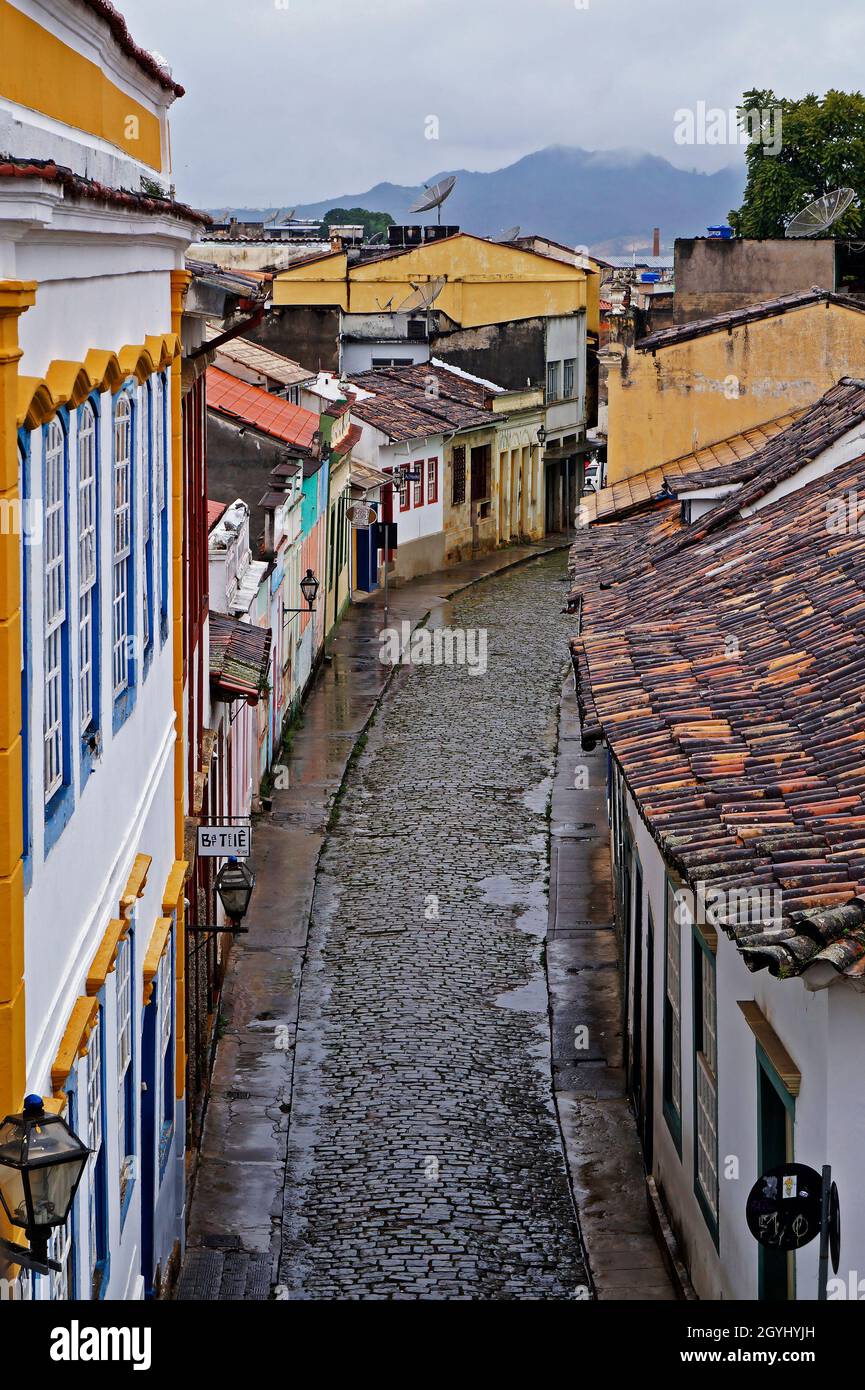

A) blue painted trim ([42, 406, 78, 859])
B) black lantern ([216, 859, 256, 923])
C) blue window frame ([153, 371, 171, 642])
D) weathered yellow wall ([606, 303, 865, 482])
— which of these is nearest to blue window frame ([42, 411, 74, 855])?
blue painted trim ([42, 406, 78, 859])

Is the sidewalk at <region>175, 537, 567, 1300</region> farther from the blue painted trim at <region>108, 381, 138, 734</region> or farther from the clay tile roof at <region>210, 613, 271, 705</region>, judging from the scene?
the blue painted trim at <region>108, 381, 138, 734</region>

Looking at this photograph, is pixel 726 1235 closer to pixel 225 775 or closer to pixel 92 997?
pixel 92 997

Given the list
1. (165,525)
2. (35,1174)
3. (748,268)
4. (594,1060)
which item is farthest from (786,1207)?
(748,268)

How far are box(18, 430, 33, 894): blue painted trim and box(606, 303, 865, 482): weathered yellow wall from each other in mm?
19356

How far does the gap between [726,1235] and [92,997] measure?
3.90 m

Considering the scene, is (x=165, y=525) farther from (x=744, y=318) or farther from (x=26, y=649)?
(x=744, y=318)

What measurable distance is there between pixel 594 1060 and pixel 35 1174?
10470 millimetres

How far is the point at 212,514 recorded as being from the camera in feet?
66.7

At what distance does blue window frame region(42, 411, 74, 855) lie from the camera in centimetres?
682

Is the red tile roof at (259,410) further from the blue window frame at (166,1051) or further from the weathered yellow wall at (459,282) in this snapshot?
the weathered yellow wall at (459,282)

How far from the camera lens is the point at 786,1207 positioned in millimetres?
7254

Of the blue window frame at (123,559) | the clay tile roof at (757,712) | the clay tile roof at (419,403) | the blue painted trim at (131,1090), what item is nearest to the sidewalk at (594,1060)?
the clay tile roof at (757,712)

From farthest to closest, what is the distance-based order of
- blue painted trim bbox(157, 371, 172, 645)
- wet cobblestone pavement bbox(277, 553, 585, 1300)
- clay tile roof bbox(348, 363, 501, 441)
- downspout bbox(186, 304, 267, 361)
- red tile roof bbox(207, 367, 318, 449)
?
1. clay tile roof bbox(348, 363, 501, 441)
2. red tile roof bbox(207, 367, 318, 449)
3. downspout bbox(186, 304, 267, 361)
4. wet cobblestone pavement bbox(277, 553, 585, 1300)
5. blue painted trim bbox(157, 371, 172, 645)

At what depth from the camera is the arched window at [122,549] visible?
9.25 m
